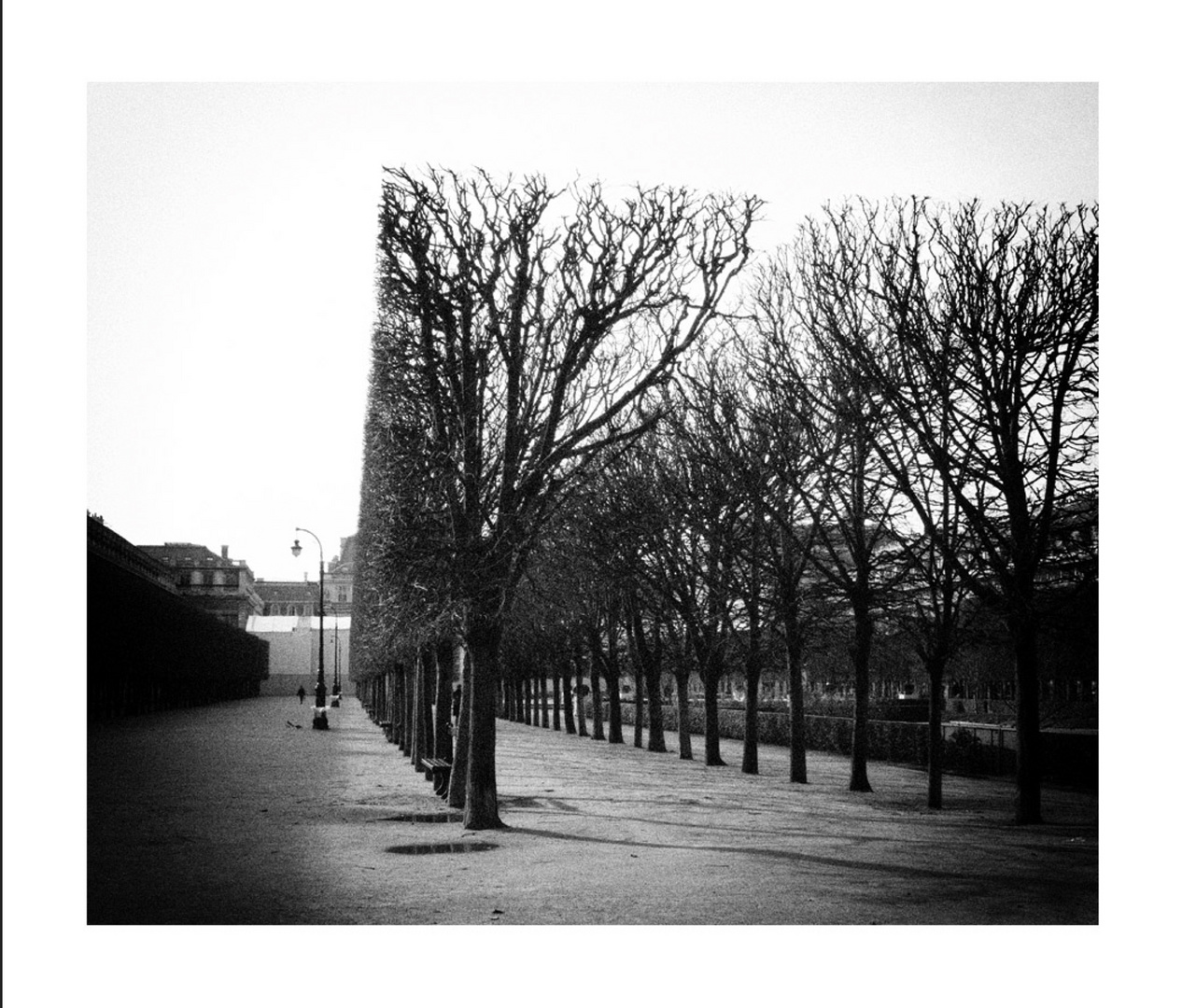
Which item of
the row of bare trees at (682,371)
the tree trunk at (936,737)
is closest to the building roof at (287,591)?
the row of bare trees at (682,371)

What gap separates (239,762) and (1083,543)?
18.8 m

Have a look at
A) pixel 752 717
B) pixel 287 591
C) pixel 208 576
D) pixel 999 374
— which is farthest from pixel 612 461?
pixel 287 591

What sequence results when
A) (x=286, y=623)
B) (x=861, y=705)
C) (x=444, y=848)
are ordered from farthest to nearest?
1. (x=286, y=623)
2. (x=861, y=705)
3. (x=444, y=848)

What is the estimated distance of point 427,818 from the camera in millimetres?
16641

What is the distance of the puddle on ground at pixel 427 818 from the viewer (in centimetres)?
1637

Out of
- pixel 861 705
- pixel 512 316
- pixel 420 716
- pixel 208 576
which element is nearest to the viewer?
pixel 512 316

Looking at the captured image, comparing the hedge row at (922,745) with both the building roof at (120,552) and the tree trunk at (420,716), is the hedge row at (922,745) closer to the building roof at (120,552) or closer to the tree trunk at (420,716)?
the tree trunk at (420,716)

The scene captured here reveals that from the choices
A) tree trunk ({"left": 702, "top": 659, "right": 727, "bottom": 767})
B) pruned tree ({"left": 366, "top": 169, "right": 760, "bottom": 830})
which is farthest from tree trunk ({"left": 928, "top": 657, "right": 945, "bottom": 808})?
tree trunk ({"left": 702, "top": 659, "right": 727, "bottom": 767})

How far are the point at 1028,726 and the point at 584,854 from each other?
5.61 m

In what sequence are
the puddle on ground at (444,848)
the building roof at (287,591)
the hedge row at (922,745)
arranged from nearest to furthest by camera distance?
1. the puddle on ground at (444,848)
2. the hedge row at (922,745)
3. the building roof at (287,591)

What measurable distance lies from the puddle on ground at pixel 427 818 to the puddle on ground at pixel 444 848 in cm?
228

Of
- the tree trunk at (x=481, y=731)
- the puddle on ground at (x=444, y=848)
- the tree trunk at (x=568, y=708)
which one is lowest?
the tree trunk at (x=568, y=708)

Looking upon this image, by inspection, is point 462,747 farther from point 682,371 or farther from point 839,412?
point 839,412
